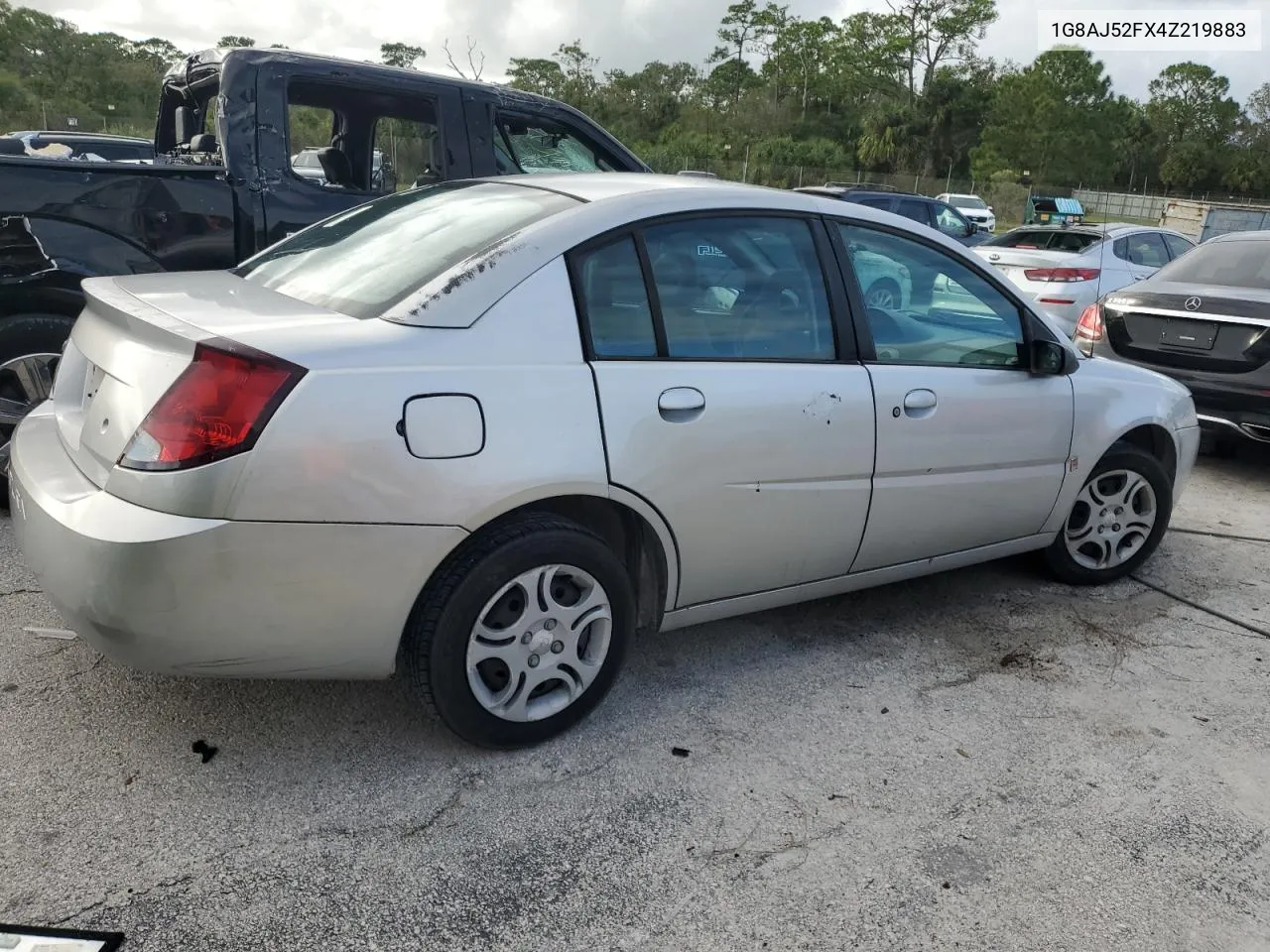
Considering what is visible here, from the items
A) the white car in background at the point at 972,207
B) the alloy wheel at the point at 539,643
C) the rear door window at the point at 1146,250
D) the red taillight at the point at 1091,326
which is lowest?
the alloy wheel at the point at 539,643

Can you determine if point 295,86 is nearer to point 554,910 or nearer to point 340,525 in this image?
point 340,525

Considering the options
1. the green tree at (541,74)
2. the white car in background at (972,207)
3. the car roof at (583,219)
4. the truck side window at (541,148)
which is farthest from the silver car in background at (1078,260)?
the green tree at (541,74)

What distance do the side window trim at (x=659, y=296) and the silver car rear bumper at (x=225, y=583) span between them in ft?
2.39

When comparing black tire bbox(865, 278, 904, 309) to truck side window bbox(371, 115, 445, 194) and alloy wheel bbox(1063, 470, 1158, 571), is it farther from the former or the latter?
truck side window bbox(371, 115, 445, 194)

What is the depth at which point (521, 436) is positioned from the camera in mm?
2500

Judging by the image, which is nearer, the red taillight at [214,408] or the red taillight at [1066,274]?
the red taillight at [214,408]

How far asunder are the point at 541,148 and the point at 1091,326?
3830 millimetres

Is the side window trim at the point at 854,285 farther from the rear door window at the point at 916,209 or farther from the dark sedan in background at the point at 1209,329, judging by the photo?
the rear door window at the point at 916,209

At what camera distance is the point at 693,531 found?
9.52ft

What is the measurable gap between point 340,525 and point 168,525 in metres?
0.36

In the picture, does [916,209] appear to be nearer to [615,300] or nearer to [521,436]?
[615,300]

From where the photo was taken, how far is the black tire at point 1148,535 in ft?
13.6

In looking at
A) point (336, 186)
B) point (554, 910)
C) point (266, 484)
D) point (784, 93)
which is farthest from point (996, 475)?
point (784, 93)

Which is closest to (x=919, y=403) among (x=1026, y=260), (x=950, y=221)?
(x=1026, y=260)
